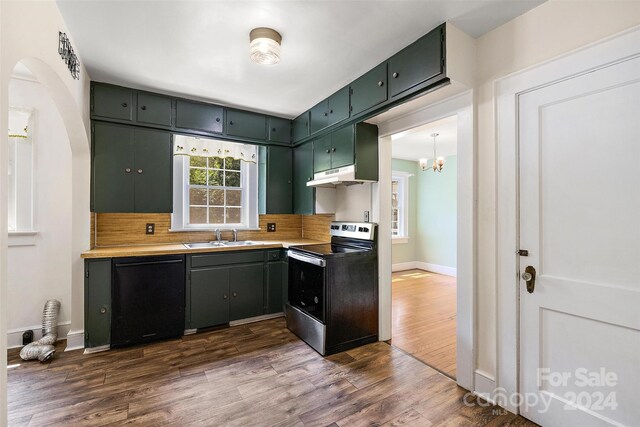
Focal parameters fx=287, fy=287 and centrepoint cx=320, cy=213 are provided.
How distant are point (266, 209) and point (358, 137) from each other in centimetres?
162

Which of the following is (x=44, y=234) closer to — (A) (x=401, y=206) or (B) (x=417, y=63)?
(B) (x=417, y=63)

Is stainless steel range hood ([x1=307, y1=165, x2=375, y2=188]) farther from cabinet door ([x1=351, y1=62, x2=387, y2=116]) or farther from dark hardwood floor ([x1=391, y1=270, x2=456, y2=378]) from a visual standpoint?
dark hardwood floor ([x1=391, y1=270, x2=456, y2=378])

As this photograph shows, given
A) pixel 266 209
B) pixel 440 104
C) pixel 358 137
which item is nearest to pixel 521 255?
pixel 440 104

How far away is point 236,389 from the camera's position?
2.08 meters

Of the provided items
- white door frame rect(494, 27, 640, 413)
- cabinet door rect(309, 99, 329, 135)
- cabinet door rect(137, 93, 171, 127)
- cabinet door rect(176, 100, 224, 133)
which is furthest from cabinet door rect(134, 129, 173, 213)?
white door frame rect(494, 27, 640, 413)

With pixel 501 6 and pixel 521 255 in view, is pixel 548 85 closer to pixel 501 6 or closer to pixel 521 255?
pixel 501 6

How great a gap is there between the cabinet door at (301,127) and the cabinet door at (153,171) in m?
1.51

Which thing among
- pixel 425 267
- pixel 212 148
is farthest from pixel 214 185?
pixel 425 267

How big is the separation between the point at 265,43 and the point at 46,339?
125 inches

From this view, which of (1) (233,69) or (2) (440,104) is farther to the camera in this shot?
(1) (233,69)

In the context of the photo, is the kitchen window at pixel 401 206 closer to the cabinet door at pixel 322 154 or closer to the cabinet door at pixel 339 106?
the cabinet door at pixel 322 154

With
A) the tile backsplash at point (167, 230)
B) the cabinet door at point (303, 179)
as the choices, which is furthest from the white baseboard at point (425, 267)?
the cabinet door at point (303, 179)

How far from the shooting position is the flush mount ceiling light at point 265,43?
78.3 inches

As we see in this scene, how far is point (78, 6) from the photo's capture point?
1795mm
